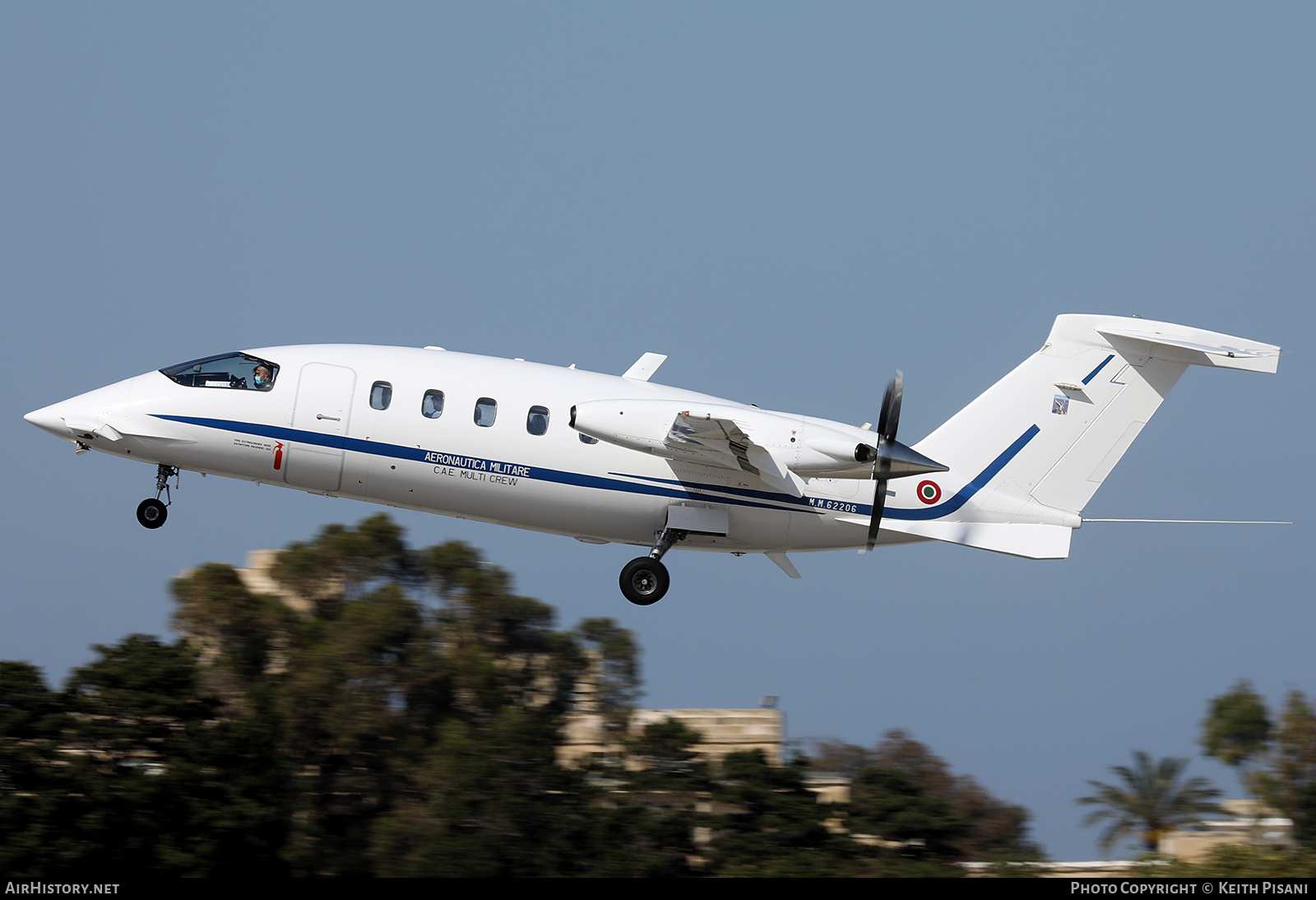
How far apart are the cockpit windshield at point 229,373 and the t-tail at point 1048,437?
447 inches

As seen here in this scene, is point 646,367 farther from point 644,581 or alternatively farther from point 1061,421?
point 1061,421

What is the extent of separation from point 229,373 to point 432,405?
3.83m

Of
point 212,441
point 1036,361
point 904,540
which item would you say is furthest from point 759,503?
point 212,441

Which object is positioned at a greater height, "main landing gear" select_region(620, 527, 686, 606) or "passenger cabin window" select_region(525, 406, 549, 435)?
"passenger cabin window" select_region(525, 406, 549, 435)

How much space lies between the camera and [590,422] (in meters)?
22.8

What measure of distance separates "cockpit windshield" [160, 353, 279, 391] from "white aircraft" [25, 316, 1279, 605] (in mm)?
34

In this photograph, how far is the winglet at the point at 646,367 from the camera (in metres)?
25.8

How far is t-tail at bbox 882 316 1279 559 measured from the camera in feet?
82.8

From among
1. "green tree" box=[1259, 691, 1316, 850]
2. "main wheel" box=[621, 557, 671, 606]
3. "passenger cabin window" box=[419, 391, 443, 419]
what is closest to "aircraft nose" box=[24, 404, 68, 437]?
"passenger cabin window" box=[419, 391, 443, 419]

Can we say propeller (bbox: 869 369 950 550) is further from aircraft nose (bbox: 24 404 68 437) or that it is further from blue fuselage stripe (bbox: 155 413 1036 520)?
aircraft nose (bbox: 24 404 68 437)

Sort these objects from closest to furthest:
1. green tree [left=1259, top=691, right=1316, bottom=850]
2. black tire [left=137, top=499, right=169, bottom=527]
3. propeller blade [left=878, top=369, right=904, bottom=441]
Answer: propeller blade [left=878, top=369, right=904, bottom=441], black tire [left=137, top=499, right=169, bottom=527], green tree [left=1259, top=691, right=1316, bottom=850]

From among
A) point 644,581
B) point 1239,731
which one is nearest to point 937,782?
point 1239,731

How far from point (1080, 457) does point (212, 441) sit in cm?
1562

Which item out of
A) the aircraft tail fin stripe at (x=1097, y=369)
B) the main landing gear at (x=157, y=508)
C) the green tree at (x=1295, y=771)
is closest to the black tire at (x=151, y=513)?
the main landing gear at (x=157, y=508)
